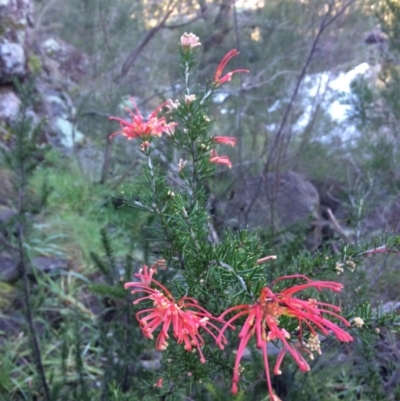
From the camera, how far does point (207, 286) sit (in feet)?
3.17

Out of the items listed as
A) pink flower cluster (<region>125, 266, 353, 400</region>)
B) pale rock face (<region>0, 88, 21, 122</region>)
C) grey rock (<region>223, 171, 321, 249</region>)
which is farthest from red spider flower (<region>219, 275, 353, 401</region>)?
pale rock face (<region>0, 88, 21, 122</region>)

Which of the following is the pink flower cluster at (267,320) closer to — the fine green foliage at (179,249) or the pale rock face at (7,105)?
the fine green foliage at (179,249)

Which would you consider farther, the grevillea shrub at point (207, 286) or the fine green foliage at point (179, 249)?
the fine green foliage at point (179, 249)

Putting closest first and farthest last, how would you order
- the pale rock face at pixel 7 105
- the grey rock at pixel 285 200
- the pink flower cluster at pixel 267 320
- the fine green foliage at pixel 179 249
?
the pink flower cluster at pixel 267 320 → the fine green foliage at pixel 179 249 → the grey rock at pixel 285 200 → the pale rock face at pixel 7 105

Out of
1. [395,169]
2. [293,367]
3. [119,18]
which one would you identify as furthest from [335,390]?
[119,18]

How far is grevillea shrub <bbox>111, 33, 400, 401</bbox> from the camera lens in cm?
77

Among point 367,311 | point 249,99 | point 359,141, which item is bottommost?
point 367,311

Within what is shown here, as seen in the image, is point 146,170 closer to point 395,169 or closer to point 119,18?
point 395,169

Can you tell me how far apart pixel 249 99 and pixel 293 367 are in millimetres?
3184

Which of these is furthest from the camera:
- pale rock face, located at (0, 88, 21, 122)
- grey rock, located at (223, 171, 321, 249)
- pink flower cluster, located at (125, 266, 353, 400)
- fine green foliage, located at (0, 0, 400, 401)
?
pale rock face, located at (0, 88, 21, 122)

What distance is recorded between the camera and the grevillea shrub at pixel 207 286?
2.52 feet

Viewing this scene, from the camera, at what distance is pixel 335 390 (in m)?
2.66

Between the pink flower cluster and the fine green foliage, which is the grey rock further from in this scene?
the pink flower cluster

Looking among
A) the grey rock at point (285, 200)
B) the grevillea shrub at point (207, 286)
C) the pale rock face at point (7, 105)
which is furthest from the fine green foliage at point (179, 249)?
→ the pale rock face at point (7, 105)
